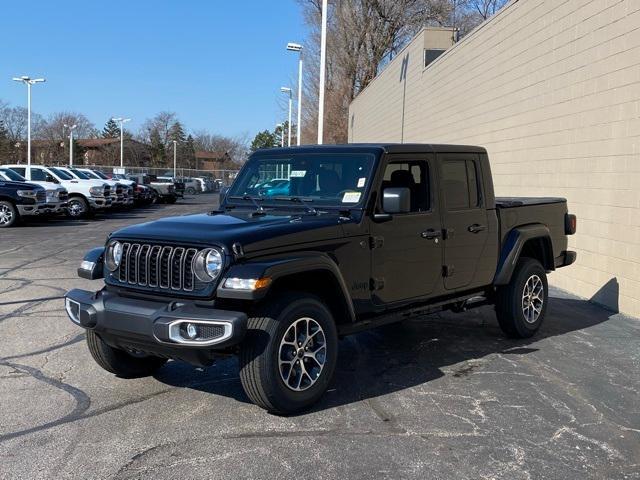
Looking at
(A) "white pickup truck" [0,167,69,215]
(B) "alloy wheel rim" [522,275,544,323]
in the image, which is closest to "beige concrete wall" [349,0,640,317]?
(B) "alloy wheel rim" [522,275,544,323]

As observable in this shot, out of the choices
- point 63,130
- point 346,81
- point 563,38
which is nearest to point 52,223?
point 563,38

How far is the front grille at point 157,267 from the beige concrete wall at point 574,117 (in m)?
6.19

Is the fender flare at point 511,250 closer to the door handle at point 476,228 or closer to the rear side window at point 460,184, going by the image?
the door handle at point 476,228

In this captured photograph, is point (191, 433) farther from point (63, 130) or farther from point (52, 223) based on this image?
point (63, 130)

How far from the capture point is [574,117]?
10.1 m

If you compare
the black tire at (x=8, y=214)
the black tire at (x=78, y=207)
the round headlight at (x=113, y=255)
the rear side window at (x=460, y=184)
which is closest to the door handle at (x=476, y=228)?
the rear side window at (x=460, y=184)

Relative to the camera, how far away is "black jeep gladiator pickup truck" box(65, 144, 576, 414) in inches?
174

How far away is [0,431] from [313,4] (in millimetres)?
46331

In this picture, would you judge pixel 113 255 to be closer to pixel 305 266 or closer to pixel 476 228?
pixel 305 266

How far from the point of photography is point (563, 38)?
10.5 m

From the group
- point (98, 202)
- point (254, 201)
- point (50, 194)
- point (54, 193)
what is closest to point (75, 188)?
point (98, 202)

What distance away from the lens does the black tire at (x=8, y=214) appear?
19.5 meters

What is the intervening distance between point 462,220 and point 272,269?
2.51 metres

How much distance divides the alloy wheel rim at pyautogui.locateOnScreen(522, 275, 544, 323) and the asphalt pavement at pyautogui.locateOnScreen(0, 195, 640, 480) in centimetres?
31
